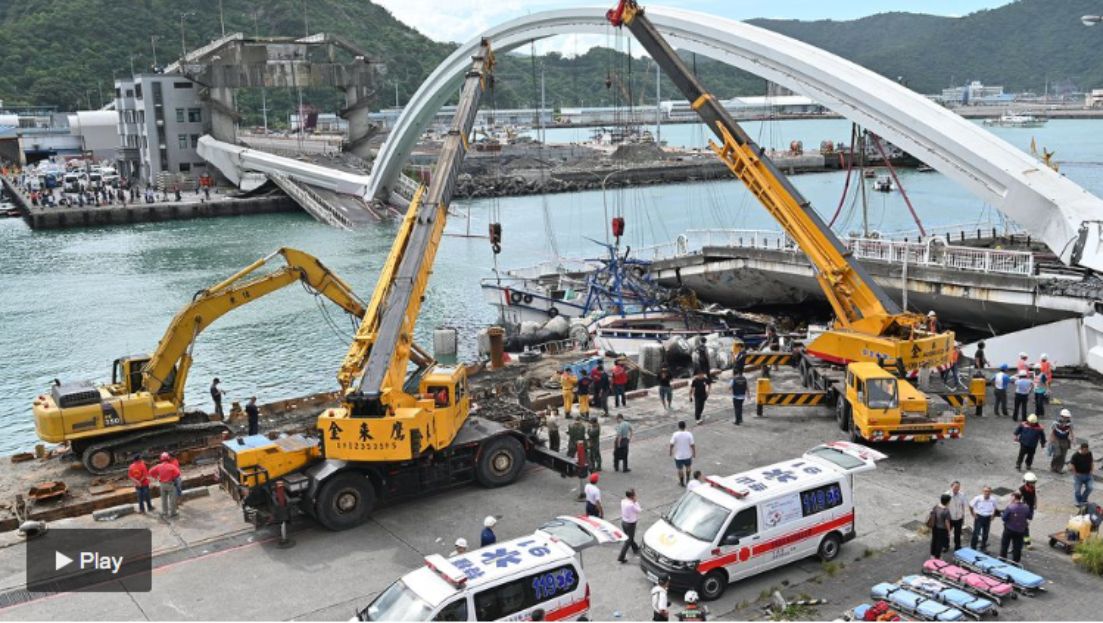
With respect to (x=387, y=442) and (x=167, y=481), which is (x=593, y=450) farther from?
(x=167, y=481)

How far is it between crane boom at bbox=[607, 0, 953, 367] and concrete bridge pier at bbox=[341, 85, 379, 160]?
79.5m

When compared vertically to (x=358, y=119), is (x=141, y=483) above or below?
below

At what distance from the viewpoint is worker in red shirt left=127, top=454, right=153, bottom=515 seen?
17.0 metres

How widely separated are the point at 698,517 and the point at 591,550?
7.76ft

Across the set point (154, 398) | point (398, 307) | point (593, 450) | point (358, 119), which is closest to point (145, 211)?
point (358, 119)

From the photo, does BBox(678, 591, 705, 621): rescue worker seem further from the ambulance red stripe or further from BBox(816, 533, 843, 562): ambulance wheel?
BBox(816, 533, 843, 562): ambulance wheel

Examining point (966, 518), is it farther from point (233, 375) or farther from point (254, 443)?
point (233, 375)

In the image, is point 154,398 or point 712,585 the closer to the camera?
point 712,585

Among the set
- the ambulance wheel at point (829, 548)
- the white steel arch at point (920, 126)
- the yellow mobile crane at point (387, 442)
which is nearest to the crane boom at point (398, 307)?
the yellow mobile crane at point (387, 442)

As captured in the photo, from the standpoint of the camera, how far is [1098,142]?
16750cm

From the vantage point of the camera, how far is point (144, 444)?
→ 21125 millimetres

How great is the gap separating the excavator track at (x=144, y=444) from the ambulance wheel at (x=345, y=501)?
6902 mm
